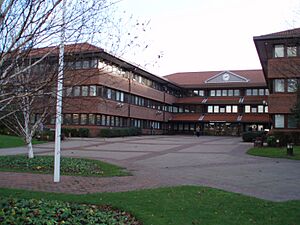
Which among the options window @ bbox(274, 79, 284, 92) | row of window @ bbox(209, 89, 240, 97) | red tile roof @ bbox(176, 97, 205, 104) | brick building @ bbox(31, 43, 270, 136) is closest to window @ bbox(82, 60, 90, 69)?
window @ bbox(274, 79, 284, 92)

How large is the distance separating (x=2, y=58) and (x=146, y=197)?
15.8 ft

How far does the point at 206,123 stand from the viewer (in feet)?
201

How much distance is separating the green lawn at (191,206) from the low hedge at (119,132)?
3084 cm

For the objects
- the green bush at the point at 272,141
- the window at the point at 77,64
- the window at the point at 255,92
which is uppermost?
the window at the point at 255,92

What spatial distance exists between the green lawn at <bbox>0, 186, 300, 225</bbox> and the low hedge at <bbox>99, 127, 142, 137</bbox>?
30.8 metres

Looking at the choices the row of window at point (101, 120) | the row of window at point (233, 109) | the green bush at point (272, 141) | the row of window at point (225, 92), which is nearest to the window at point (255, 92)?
the row of window at point (233, 109)

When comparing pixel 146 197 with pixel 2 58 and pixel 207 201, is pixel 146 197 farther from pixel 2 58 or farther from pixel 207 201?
pixel 2 58

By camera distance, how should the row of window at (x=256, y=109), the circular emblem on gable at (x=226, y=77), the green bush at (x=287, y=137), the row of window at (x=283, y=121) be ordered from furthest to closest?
the circular emblem on gable at (x=226, y=77) → the row of window at (x=256, y=109) → the row of window at (x=283, y=121) → the green bush at (x=287, y=137)

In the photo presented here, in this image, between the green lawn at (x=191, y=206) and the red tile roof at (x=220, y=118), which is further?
the red tile roof at (x=220, y=118)

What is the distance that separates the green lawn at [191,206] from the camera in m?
6.30

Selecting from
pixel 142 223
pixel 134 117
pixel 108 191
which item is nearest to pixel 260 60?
pixel 134 117

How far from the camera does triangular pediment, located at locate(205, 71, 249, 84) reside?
200 ft

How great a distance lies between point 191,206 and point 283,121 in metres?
25.2

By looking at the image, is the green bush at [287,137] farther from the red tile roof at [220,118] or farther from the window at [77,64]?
the red tile roof at [220,118]
